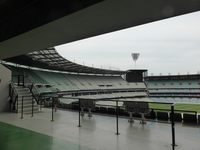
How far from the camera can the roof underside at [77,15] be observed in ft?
12.2

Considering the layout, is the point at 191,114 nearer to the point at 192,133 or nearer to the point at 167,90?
the point at 192,133

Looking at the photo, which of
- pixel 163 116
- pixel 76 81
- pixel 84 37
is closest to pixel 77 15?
pixel 84 37

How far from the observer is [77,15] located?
422 centimetres

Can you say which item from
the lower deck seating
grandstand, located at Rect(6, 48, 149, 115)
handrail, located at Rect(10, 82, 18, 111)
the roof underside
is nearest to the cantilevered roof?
grandstand, located at Rect(6, 48, 149, 115)

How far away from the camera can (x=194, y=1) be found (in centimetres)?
343

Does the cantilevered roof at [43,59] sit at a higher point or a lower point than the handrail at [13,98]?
higher

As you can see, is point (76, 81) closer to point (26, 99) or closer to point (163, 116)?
point (26, 99)

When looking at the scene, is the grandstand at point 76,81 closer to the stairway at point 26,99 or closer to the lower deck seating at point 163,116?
the stairway at point 26,99

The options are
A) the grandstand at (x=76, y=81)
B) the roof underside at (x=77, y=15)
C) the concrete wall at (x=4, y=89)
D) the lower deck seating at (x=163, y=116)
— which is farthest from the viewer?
the grandstand at (x=76, y=81)

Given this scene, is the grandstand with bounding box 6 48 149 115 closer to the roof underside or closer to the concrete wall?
the concrete wall

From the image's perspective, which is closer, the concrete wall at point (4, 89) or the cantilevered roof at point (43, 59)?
the concrete wall at point (4, 89)

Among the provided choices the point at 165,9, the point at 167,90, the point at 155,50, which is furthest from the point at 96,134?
the point at 155,50

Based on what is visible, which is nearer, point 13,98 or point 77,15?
point 77,15

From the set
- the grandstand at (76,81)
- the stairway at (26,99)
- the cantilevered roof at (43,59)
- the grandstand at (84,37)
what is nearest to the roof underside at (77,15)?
the grandstand at (84,37)
